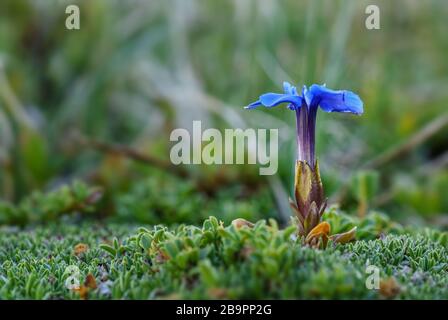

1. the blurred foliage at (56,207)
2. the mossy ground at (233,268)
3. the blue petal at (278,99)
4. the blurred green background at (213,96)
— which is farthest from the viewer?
the blurred green background at (213,96)

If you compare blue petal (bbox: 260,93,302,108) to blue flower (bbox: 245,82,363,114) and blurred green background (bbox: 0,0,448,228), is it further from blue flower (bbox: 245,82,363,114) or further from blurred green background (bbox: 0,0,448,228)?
blurred green background (bbox: 0,0,448,228)

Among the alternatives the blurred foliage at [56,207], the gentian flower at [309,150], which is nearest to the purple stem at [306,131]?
the gentian flower at [309,150]

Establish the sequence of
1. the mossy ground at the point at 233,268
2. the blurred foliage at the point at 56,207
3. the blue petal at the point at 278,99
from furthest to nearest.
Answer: the blurred foliage at the point at 56,207 < the blue petal at the point at 278,99 < the mossy ground at the point at 233,268

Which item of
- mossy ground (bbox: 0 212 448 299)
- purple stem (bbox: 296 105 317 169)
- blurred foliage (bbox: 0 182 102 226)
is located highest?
purple stem (bbox: 296 105 317 169)

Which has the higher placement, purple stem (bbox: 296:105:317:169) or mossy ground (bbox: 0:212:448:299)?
purple stem (bbox: 296:105:317:169)

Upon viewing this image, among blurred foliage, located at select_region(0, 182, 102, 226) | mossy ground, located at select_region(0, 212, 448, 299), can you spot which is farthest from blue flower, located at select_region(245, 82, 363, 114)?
blurred foliage, located at select_region(0, 182, 102, 226)

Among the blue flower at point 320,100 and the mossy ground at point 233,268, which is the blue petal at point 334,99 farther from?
the mossy ground at point 233,268

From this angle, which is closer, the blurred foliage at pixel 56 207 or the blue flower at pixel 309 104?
the blue flower at pixel 309 104
